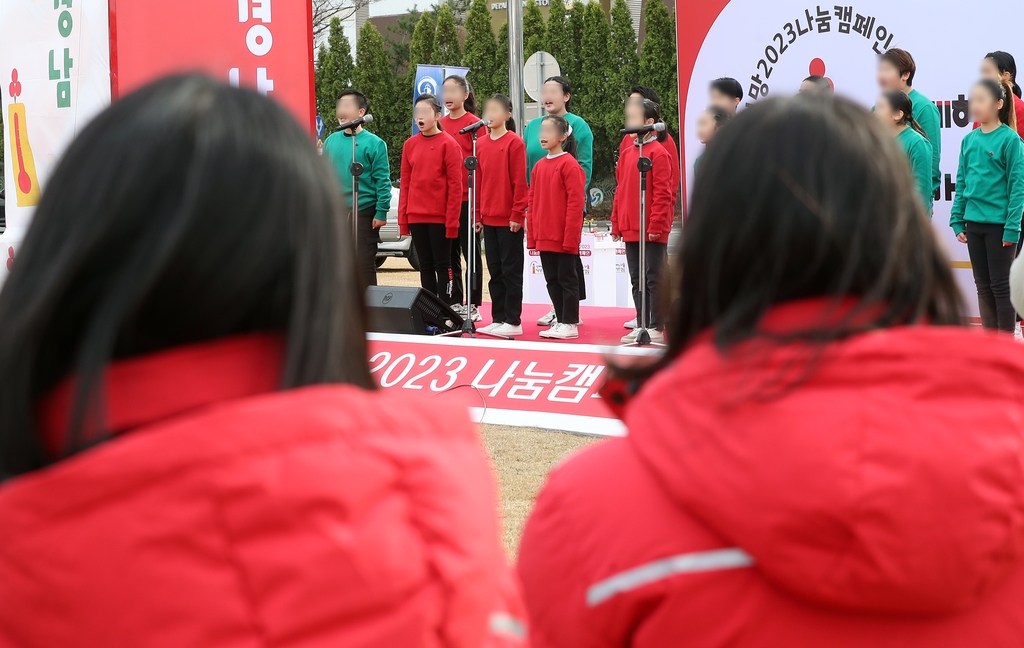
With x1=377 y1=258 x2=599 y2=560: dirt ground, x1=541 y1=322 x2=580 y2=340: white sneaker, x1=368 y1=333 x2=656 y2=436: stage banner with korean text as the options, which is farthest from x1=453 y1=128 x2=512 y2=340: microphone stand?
x1=377 y1=258 x2=599 y2=560: dirt ground

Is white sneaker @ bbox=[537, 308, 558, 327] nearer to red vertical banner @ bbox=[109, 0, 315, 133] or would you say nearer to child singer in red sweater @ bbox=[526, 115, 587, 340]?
child singer in red sweater @ bbox=[526, 115, 587, 340]

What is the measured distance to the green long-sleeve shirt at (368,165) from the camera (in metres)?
8.40

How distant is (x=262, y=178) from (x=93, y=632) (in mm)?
329

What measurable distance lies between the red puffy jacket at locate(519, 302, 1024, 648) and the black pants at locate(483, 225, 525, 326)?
22.9 ft

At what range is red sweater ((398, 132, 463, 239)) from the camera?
8.06 m

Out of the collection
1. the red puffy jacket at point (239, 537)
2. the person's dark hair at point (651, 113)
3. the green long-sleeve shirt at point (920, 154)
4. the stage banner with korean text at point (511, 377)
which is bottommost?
the stage banner with korean text at point (511, 377)

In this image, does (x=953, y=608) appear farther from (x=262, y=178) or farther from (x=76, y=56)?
(x=76, y=56)

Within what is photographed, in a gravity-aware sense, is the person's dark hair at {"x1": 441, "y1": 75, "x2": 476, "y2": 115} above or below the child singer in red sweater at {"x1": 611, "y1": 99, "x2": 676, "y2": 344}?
above

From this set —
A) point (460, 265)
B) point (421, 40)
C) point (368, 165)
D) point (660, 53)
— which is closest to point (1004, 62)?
point (460, 265)

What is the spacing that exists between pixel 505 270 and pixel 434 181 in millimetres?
944

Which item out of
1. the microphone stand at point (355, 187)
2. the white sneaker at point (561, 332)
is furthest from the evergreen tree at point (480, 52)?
the white sneaker at point (561, 332)

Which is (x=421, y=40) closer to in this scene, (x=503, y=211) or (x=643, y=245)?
(x=503, y=211)

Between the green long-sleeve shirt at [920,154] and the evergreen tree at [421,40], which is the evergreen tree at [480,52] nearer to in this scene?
the evergreen tree at [421,40]

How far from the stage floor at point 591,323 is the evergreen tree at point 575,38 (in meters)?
16.2
